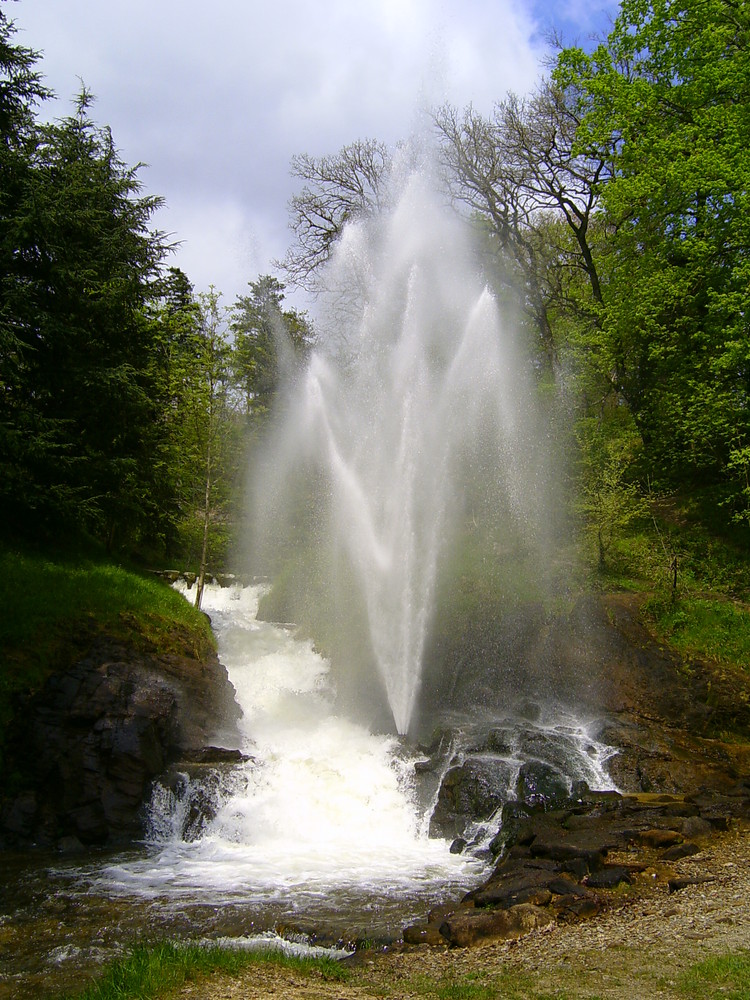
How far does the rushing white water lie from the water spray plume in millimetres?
2569

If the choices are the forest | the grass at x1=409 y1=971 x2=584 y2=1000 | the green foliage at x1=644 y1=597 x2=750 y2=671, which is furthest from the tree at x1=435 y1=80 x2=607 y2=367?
the grass at x1=409 y1=971 x2=584 y2=1000

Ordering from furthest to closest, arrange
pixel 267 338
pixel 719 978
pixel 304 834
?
pixel 267 338, pixel 304 834, pixel 719 978

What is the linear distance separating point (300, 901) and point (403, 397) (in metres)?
15.2

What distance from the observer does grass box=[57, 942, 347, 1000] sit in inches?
217

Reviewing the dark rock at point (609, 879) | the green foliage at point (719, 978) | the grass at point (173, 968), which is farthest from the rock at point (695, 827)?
the grass at point (173, 968)

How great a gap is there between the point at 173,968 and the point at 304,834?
6.89 metres

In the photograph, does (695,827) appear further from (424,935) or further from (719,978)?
(719,978)

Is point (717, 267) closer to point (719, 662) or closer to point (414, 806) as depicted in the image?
point (719, 662)

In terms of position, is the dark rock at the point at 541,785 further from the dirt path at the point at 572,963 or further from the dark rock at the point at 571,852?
the dirt path at the point at 572,963

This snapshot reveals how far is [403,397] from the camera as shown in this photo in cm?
2186

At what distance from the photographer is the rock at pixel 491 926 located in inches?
296

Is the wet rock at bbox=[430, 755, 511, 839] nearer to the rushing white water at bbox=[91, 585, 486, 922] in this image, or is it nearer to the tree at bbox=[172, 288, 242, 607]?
the rushing white water at bbox=[91, 585, 486, 922]

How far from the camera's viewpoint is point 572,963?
6430mm

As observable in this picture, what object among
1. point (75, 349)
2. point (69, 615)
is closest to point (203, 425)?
point (75, 349)
